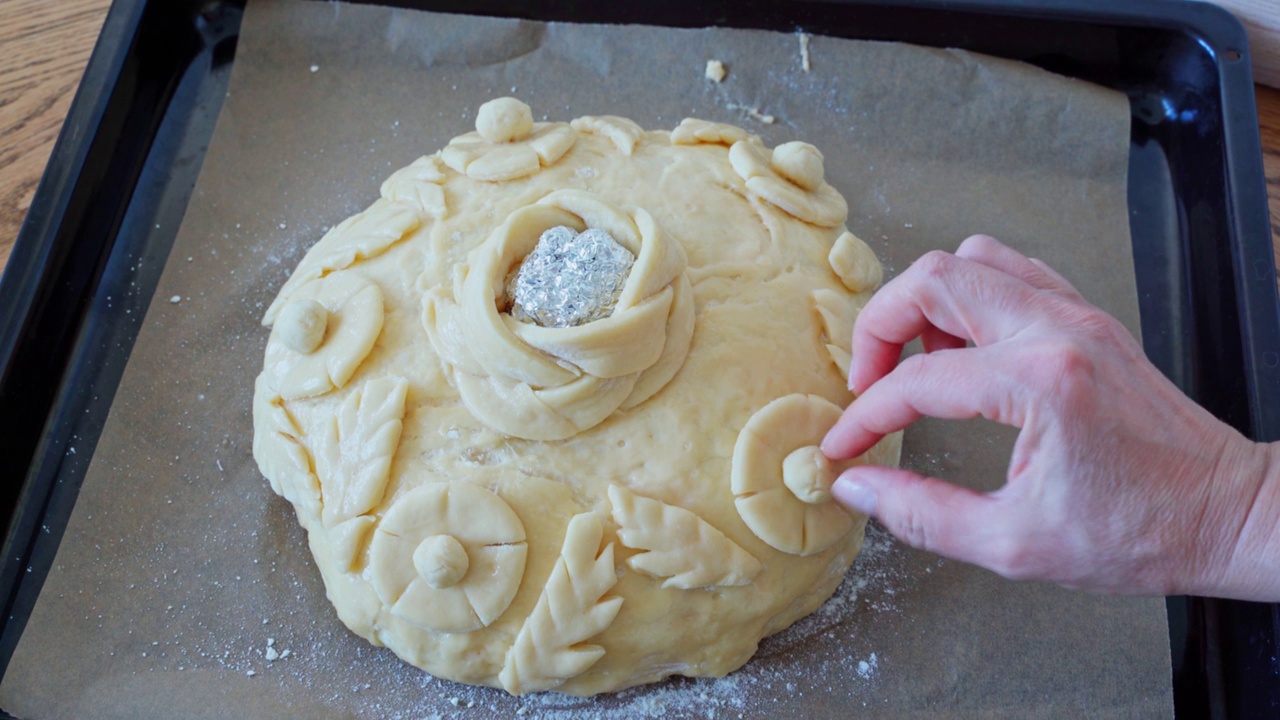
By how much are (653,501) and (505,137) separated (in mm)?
1001

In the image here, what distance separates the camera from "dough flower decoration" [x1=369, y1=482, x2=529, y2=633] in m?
1.73

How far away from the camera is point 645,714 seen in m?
2.04

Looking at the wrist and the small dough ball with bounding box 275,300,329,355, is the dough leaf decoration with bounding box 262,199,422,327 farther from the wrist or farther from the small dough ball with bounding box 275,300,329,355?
the wrist

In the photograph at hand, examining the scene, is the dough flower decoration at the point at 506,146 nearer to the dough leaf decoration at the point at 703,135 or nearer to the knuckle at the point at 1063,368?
the dough leaf decoration at the point at 703,135

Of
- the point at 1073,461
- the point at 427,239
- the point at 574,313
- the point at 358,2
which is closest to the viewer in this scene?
the point at 1073,461

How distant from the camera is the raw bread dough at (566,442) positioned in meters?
1.73

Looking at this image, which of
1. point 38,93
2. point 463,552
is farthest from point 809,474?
point 38,93

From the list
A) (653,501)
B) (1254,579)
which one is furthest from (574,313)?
(1254,579)

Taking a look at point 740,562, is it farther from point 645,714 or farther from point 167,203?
point 167,203

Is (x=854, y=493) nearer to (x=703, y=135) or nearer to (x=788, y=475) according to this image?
(x=788, y=475)

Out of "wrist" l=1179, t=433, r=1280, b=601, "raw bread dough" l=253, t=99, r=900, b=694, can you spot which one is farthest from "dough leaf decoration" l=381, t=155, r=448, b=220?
"wrist" l=1179, t=433, r=1280, b=601

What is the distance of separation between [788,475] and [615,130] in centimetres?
100

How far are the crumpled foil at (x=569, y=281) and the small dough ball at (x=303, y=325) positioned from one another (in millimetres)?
466

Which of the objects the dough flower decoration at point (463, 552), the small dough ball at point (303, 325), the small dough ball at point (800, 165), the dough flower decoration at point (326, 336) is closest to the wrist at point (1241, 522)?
the small dough ball at point (800, 165)
